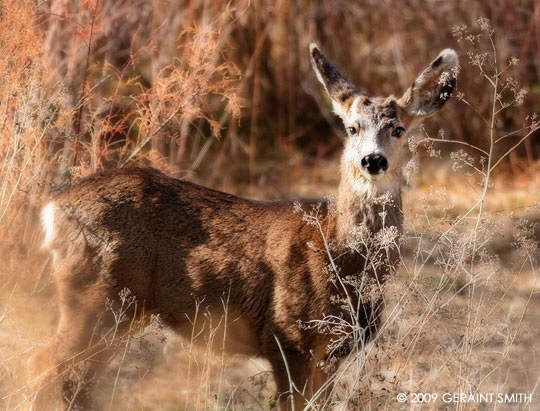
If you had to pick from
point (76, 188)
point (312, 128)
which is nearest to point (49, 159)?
point (76, 188)

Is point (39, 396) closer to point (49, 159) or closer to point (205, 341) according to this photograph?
point (205, 341)

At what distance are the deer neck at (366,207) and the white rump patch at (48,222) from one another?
1.71m

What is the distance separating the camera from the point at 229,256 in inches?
199

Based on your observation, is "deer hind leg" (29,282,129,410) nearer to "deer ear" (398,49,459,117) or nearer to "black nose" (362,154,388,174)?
"black nose" (362,154,388,174)

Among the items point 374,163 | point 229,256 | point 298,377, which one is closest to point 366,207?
point 374,163

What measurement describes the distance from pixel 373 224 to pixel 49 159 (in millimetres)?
2646

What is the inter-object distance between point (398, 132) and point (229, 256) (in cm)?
132

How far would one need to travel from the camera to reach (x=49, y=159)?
6.35m

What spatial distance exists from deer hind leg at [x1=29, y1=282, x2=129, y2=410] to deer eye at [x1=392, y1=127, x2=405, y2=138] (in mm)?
2041

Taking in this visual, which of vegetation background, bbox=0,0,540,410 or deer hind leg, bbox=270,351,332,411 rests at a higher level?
vegetation background, bbox=0,0,540,410

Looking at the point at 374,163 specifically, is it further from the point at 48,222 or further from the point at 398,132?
the point at 48,222

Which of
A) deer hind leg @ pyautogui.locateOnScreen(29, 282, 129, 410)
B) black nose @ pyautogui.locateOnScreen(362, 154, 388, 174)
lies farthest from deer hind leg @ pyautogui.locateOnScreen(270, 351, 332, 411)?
black nose @ pyautogui.locateOnScreen(362, 154, 388, 174)

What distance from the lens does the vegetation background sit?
486cm

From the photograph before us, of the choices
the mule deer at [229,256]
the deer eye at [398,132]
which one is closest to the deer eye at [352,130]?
the mule deer at [229,256]
